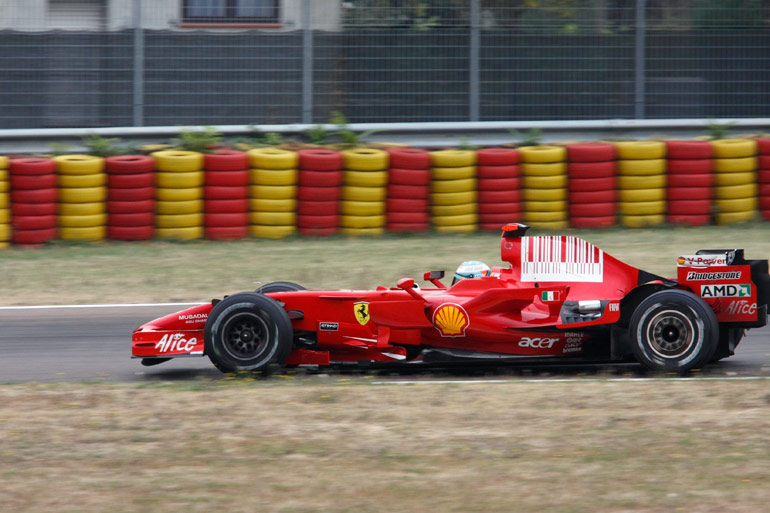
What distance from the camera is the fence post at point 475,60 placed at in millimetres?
15359

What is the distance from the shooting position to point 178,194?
45.4ft

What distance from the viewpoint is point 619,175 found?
14477 millimetres

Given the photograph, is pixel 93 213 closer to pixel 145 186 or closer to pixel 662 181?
pixel 145 186

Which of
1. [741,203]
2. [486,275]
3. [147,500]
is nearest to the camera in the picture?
[147,500]

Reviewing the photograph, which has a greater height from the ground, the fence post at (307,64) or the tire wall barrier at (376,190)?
the fence post at (307,64)

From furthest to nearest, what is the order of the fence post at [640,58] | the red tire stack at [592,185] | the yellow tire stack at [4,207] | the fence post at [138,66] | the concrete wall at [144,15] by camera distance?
the fence post at [640,58], the fence post at [138,66], the concrete wall at [144,15], the red tire stack at [592,185], the yellow tire stack at [4,207]

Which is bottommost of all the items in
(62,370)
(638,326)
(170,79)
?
(62,370)

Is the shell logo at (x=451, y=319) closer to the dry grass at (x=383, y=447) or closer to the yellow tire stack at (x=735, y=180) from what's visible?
the dry grass at (x=383, y=447)

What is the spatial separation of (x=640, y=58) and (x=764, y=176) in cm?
252

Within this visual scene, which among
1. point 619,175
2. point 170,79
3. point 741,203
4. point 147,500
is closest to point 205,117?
point 170,79

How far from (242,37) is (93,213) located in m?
3.40

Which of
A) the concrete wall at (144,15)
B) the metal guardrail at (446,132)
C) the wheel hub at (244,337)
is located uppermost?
the concrete wall at (144,15)

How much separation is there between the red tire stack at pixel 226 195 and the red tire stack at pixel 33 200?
192 centimetres

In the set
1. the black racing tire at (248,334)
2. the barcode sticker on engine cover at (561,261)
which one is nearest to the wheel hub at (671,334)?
the barcode sticker on engine cover at (561,261)
